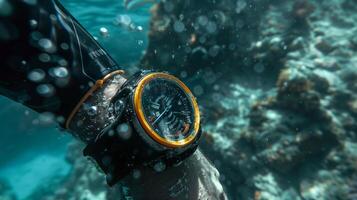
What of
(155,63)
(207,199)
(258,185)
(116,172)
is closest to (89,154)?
(116,172)

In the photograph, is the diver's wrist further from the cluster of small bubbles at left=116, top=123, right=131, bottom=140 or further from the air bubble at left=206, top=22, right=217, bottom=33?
the air bubble at left=206, top=22, right=217, bottom=33

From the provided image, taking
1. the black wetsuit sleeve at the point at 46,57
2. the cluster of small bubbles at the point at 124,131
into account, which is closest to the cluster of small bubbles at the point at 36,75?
the black wetsuit sleeve at the point at 46,57

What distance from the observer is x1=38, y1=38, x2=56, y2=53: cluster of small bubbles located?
8.46ft

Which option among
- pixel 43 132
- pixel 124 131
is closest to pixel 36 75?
pixel 124 131

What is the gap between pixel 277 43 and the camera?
838cm

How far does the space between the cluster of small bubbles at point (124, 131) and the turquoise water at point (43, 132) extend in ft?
54.7


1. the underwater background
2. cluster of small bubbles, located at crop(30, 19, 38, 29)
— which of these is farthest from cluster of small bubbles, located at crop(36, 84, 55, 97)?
the underwater background

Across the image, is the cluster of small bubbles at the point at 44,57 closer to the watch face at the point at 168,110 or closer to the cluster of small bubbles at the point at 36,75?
the cluster of small bubbles at the point at 36,75

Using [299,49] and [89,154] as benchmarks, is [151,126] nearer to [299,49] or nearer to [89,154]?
[89,154]

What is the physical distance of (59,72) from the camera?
2.75 metres

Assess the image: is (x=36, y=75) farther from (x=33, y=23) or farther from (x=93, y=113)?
(x=93, y=113)

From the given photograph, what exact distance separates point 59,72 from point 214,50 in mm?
6631

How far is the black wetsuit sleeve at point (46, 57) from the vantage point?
2.46 m

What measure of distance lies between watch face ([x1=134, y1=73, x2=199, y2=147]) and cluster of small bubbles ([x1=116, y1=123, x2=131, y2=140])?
15cm
